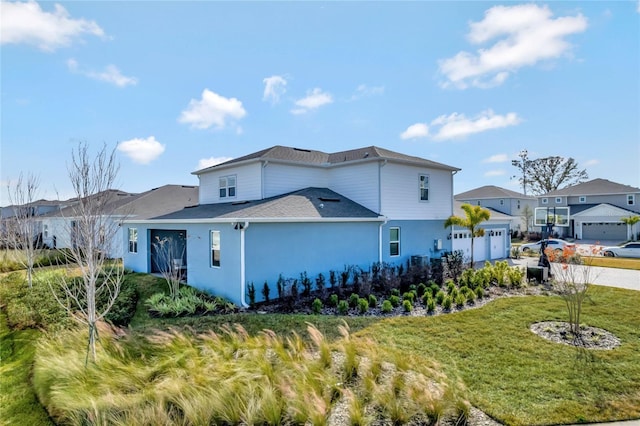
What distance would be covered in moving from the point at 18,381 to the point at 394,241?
1386cm

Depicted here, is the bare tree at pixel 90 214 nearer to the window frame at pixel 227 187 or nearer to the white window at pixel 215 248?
the white window at pixel 215 248

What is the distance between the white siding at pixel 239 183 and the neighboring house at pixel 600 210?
3402 centimetres

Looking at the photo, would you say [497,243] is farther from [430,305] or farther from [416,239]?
[430,305]

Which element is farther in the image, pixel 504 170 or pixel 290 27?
pixel 504 170

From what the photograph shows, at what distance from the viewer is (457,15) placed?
40.5ft

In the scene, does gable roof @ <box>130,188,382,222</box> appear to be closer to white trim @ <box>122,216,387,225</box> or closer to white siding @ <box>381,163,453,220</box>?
white trim @ <box>122,216,387,225</box>

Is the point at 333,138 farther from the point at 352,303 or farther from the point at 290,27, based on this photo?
the point at 352,303

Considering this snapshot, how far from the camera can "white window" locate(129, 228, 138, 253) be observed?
18500 millimetres

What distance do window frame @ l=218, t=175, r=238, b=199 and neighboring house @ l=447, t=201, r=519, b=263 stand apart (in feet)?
40.7

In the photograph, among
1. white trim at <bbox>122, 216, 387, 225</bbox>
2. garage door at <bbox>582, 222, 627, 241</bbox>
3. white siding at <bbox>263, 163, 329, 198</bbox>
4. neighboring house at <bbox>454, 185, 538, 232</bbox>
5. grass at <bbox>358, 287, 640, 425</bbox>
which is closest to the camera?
grass at <bbox>358, 287, 640, 425</bbox>

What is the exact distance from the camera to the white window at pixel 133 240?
60.7 ft

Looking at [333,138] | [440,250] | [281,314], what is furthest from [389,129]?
[281,314]

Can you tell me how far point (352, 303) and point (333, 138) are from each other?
14799 mm

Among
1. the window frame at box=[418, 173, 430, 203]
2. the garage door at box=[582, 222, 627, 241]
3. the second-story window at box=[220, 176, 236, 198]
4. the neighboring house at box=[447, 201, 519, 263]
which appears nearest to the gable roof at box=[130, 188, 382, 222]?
the second-story window at box=[220, 176, 236, 198]
